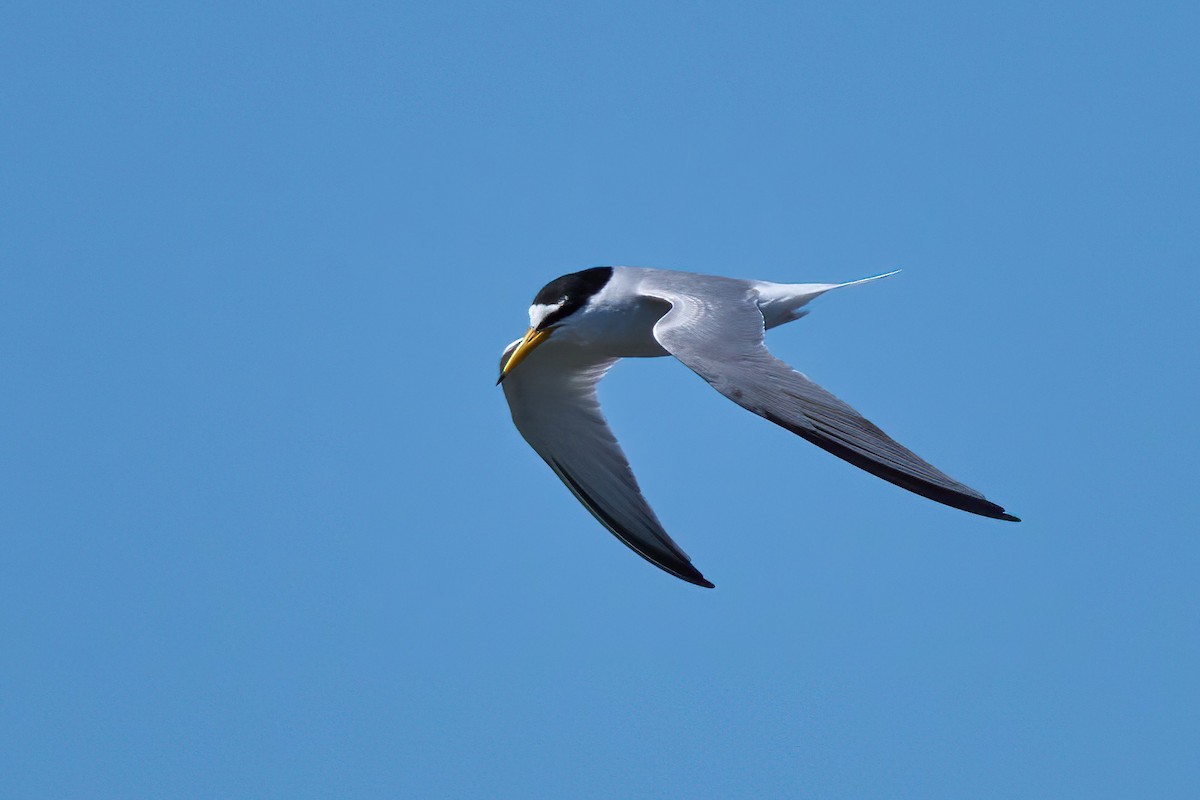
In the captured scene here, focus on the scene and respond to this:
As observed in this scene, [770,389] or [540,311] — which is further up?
[540,311]

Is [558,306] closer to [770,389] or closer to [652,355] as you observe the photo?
[652,355]

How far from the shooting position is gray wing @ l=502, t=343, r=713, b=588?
11859 mm

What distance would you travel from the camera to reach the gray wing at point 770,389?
7301mm

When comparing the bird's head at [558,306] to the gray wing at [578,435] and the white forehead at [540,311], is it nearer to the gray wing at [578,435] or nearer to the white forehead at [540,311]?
the white forehead at [540,311]

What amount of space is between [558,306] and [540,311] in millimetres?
200

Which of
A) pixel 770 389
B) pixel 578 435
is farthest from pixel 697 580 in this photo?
pixel 770 389

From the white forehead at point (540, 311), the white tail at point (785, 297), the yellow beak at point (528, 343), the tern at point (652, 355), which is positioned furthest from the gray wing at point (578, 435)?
the white tail at point (785, 297)

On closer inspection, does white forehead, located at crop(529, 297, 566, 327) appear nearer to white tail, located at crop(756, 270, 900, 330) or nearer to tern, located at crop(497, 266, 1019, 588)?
tern, located at crop(497, 266, 1019, 588)

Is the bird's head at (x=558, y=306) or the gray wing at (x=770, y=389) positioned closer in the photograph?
the gray wing at (x=770, y=389)

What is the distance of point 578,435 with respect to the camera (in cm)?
1228

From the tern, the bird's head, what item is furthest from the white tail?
the bird's head

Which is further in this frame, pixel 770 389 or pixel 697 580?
pixel 697 580

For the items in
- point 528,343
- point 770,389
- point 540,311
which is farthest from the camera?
point 540,311

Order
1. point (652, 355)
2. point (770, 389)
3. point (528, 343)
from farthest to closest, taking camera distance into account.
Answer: point (652, 355) → point (528, 343) → point (770, 389)
